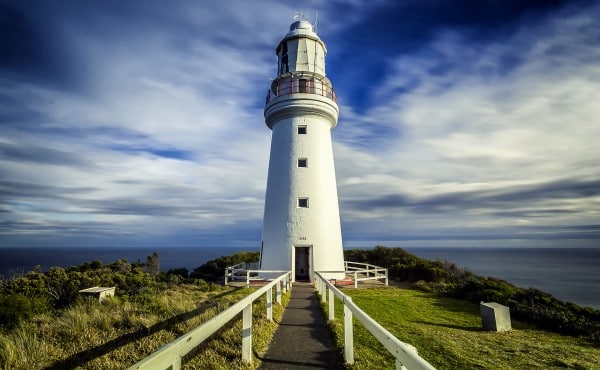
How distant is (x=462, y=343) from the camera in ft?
20.0

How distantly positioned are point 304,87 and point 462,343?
1341 centimetres

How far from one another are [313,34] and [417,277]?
14454 millimetres

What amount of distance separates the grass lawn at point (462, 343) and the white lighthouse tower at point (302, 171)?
5.18 metres

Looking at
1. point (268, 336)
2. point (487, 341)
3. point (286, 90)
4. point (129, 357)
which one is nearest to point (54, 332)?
point (129, 357)

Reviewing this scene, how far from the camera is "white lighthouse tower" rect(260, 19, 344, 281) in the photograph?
15.2m

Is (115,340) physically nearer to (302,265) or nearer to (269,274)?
(269,274)

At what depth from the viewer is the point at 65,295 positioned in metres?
13.6

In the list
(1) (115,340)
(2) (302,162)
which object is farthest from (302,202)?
(1) (115,340)

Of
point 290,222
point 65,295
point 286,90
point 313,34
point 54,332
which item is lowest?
point 65,295

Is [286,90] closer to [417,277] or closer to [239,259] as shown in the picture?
[417,277]

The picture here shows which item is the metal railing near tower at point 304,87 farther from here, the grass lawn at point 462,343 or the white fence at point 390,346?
the white fence at point 390,346

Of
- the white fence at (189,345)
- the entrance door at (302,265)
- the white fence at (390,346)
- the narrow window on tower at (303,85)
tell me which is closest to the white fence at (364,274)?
the entrance door at (302,265)

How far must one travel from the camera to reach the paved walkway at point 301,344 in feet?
15.8

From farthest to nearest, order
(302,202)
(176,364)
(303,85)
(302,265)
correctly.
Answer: (302,265) → (303,85) → (302,202) → (176,364)
